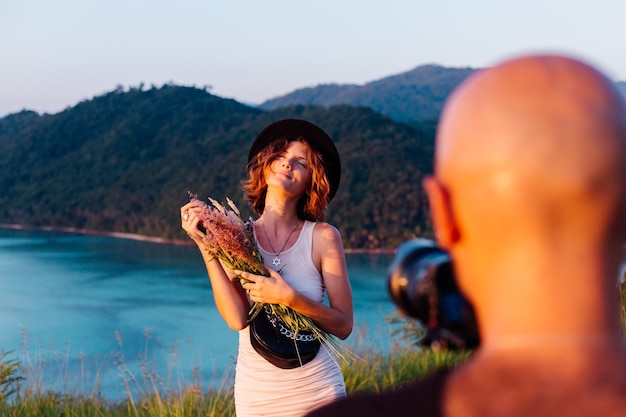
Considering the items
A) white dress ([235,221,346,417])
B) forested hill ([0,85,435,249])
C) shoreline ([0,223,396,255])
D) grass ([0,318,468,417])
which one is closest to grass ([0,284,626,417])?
grass ([0,318,468,417])

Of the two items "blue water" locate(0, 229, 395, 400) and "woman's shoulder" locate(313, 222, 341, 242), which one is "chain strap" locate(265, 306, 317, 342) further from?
"blue water" locate(0, 229, 395, 400)

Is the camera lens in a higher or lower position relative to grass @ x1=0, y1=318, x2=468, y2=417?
higher

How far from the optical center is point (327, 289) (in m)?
3.00

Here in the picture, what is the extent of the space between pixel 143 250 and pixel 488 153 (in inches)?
2143

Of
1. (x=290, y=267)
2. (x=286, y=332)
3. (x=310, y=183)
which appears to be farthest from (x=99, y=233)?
(x=286, y=332)

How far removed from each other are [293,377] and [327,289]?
0.36 meters

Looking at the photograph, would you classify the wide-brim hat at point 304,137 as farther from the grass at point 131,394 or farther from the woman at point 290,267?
the grass at point 131,394

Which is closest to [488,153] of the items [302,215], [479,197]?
[479,197]

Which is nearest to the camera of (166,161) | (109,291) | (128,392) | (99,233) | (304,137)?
(304,137)

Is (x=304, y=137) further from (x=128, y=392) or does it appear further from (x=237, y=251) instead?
(x=128, y=392)

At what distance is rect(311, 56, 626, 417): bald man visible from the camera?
23.4 inches

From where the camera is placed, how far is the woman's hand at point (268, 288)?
111 inches

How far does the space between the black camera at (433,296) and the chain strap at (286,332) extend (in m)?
2.18

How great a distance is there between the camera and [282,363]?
2.89 m
